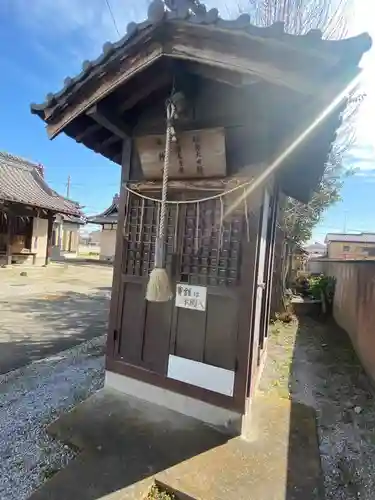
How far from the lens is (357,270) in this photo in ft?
22.2

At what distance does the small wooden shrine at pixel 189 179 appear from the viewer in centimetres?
231

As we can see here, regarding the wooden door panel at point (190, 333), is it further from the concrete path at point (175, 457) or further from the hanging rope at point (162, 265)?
the concrete path at point (175, 457)


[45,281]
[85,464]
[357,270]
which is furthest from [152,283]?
[45,281]

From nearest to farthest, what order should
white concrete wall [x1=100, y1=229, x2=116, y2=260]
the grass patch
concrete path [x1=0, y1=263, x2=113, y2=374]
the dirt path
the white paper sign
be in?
1. the grass patch
2. the dirt path
3. the white paper sign
4. concrete path [x1=0, y1=263, x2=113, y2=374]
5. white concrete wall [x1=100, y1=229, x2=116, y2=260]

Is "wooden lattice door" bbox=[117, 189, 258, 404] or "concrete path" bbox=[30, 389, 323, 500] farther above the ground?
"wooden lattice door" bbox=[117, 189, 258, 404]

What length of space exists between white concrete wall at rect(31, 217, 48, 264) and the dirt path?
14.0 m

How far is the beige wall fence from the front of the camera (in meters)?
4.86

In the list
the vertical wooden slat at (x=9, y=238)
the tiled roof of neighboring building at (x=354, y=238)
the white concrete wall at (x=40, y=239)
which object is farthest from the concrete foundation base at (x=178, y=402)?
the tiled roof of neighboring building at (x=354, y=238)

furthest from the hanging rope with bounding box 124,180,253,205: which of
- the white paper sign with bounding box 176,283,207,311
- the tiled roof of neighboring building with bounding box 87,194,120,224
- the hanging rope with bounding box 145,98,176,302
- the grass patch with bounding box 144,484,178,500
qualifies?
the tiled roof of neighboring building with bounding box 87,194,120,224

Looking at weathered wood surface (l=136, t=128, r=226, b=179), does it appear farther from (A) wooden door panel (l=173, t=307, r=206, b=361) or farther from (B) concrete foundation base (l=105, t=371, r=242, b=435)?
(B) concrete foundation base (l=105, t=371, r=242, b=435)

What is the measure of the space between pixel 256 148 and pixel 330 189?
7.15 metres

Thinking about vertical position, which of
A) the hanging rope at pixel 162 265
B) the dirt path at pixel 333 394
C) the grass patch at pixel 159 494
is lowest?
the dirt path at pixel 333 394

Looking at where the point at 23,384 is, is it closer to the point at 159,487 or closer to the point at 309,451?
the point at 159,487

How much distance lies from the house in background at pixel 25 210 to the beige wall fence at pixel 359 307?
13488 mm
